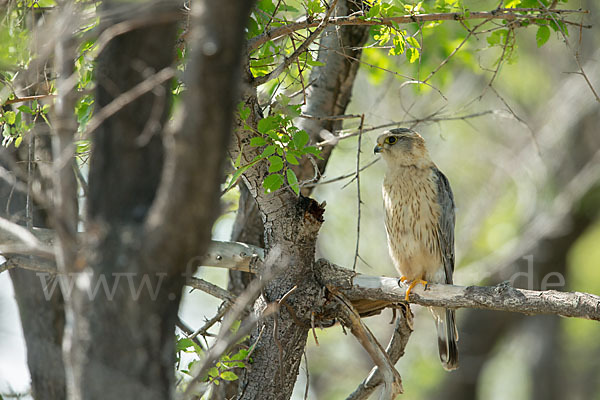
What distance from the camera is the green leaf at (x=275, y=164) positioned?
3.15 meters

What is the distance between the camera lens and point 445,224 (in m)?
5.12

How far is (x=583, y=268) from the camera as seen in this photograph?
13.1m

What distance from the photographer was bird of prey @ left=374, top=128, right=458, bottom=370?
505 cm

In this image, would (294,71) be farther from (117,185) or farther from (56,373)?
(117,185)

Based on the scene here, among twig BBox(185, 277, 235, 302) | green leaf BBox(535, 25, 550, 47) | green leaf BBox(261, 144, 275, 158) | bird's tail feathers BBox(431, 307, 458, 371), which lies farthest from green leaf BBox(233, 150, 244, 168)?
bird's tail feathers BBox(431, 307, 458, 371)

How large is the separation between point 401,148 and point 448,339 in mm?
1518

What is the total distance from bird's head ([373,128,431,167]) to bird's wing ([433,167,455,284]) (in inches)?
7.1

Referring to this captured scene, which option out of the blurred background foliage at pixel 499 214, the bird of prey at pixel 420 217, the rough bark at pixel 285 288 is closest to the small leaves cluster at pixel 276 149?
the rough bark at pixel 285 288

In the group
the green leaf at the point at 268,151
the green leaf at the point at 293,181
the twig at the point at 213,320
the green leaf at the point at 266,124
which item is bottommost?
the twig at the point at 213,320

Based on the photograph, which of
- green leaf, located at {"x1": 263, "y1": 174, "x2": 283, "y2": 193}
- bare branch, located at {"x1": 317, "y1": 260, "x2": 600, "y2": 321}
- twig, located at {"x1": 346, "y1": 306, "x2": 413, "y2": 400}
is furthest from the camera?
twig, located at {"x1": 346, "y1": 306, "x2": 413, "y2": 400}

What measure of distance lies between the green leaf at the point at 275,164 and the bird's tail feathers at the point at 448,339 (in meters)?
2.49

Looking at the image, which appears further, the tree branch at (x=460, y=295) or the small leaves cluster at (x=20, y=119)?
the small leaves cluster at (x=20, y=119)

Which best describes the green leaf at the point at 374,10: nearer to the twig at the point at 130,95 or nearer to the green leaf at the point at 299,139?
the green leaf at the point at 299,139

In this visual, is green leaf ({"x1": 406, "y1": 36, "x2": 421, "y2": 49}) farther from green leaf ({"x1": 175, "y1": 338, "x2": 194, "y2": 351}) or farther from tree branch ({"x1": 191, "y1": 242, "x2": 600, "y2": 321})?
green leaf ({"x1": 175, "y1": 338, "x2": 194, "y2": 351})
